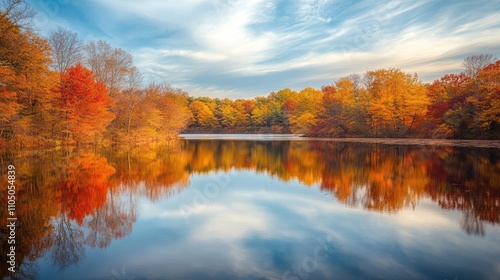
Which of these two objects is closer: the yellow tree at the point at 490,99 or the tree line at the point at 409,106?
the yellow tree at the point at 490,99

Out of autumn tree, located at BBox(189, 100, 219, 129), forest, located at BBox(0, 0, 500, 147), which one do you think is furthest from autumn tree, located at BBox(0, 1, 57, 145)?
autumn tree, located at BBox(189, 100, 219, 129)

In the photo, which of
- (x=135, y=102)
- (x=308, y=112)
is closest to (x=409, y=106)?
(x=308, y=112)

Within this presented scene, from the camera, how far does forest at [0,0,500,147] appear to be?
25.0 metres

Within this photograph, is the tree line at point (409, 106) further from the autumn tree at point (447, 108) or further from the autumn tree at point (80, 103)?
the autumn tree at point (80, 103)

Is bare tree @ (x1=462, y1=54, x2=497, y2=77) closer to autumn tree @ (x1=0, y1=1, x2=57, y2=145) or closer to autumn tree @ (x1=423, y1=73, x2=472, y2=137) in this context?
Answer: autumn tree @ (x1=423, y1=73, x2=472, y2=137)

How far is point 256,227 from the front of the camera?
752 cm

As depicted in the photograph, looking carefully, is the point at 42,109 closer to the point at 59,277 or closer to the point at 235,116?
the point at 59,277

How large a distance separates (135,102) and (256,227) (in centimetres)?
4110

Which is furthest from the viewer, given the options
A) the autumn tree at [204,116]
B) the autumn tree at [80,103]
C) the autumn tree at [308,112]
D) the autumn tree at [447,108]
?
the autumn tree at [204,116]

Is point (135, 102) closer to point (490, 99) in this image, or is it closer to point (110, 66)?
point (110, 66)

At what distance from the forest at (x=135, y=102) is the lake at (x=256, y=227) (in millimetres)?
14735

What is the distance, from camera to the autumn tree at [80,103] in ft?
98.1

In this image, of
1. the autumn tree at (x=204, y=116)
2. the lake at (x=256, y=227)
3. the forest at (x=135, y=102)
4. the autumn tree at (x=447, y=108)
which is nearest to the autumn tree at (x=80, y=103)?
the forest at (x=135, y=102)

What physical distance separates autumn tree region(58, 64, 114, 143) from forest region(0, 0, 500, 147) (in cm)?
9
